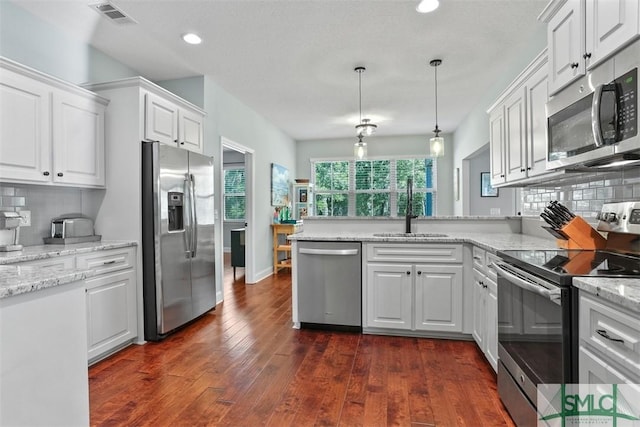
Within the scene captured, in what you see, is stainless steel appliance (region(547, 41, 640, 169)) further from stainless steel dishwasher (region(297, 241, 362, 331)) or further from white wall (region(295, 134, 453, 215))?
white wall (region(295, 134, 453, 215))

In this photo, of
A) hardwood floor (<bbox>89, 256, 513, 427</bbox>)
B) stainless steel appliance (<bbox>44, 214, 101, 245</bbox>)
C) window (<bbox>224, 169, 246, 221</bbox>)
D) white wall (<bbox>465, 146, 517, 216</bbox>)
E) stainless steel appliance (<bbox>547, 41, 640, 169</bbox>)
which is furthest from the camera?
window (<bbox>224, 169, 246, 221</bbox>)

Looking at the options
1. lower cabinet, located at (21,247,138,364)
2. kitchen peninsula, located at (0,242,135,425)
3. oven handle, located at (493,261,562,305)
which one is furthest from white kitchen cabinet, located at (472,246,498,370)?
lower cabinet, located at (21,247,138,364)

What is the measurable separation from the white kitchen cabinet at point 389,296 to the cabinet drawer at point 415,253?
0.07 meters

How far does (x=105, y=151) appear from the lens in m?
3.06

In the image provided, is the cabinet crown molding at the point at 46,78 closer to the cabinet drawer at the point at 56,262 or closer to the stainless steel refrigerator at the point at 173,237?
the stainless steel refrigerator at the point at 173,237

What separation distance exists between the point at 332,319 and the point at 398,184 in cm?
499

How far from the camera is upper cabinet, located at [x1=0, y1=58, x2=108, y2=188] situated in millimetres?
2320

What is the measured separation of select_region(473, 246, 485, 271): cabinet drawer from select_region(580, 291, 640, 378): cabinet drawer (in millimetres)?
1289

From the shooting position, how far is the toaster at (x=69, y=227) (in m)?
2.75

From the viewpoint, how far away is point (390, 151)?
7.55 metres

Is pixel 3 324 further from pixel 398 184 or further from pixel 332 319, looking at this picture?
pixel 398 184

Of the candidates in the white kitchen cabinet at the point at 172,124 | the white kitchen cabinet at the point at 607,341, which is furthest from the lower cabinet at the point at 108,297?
the white kitchen cabinet at the point at 607,341

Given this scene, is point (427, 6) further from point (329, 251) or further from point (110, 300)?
point (110, 300)

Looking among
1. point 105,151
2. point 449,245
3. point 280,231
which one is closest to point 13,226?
point 105,151
